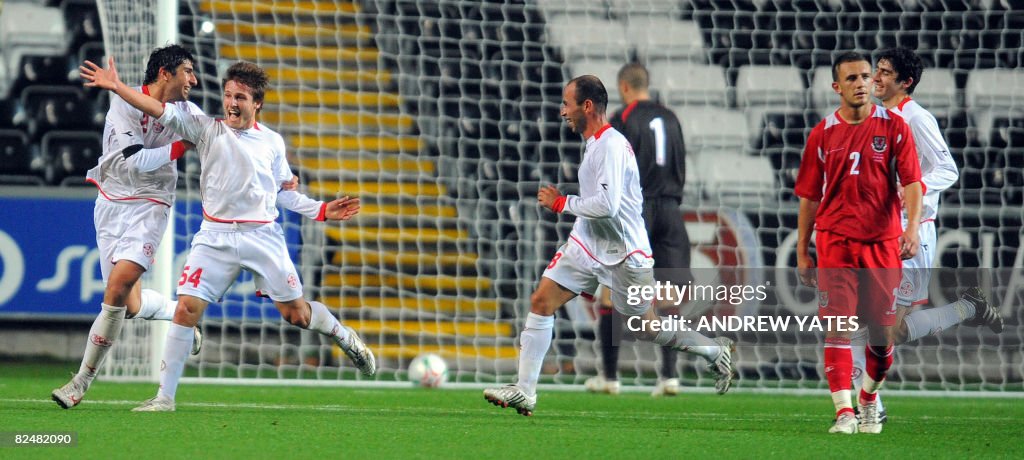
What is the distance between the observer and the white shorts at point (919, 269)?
6324mm

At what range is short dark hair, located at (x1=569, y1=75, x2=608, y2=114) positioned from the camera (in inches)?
236

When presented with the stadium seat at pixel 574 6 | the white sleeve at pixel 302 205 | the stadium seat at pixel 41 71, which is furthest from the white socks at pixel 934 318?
the stadium seat at pixel 41 71

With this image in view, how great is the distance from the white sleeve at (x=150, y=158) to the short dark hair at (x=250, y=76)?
40 cm

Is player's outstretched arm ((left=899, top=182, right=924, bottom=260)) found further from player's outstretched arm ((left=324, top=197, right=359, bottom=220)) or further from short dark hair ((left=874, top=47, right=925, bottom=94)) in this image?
player's outstretched arm ((left=324, top=197, right=359, bottom=220))

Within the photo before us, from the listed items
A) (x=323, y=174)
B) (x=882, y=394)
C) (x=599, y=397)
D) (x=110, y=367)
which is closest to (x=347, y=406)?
(x=599, y=397)

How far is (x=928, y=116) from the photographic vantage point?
616 cm

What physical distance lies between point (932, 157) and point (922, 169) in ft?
0.23

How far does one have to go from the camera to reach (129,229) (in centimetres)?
593

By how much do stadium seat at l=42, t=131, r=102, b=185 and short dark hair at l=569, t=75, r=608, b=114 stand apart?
5.94 m

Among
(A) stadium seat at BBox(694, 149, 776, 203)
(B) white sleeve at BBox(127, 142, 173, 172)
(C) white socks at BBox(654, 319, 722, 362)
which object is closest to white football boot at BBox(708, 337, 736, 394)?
(C) white socks at BBox(654, 319, 722, 362)

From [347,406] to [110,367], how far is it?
109 inches

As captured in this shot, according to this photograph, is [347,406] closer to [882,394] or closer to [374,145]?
[882,394]

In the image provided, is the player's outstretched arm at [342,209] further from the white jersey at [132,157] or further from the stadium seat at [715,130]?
the stadium seat at [715,130]

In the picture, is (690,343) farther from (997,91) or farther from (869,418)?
(997,91)
